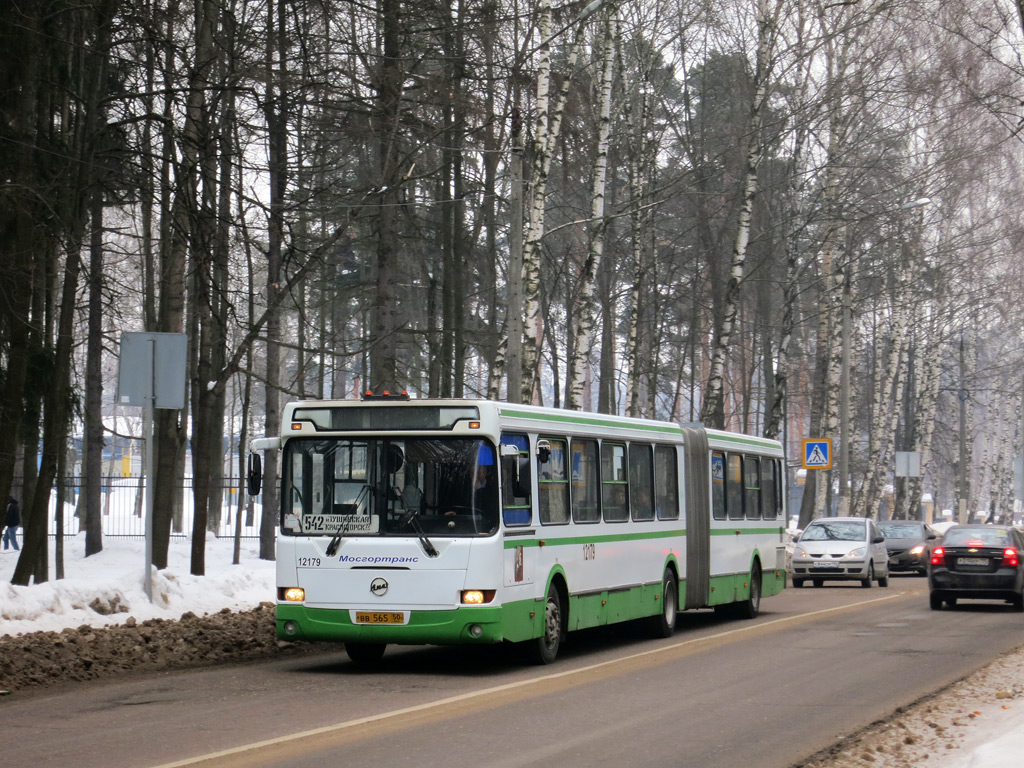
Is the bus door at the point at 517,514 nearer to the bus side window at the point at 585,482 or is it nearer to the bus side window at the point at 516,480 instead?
the bus side window at the point at 516,480

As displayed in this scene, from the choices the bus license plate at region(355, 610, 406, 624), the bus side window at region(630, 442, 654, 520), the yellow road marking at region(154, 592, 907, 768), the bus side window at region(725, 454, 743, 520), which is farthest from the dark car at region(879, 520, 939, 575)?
the bus license plate at region(355, 610, 406, 624)

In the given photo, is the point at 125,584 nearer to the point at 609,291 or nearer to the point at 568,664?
the point at 568,664

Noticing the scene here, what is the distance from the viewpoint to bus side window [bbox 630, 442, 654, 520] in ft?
58.7

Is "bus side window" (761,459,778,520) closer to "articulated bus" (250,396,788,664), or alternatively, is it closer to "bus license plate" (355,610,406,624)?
"articulated bus" (250,396,788,664)

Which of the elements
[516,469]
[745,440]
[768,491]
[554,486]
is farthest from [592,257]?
[516,469]

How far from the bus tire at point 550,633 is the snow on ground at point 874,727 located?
4.09 m

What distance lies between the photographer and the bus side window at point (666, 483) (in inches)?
740

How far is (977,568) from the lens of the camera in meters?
24.4

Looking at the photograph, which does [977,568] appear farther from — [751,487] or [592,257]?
[592,257]

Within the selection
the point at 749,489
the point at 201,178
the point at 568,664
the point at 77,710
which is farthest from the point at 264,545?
the point at 77,710

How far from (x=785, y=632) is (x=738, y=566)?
2809mm

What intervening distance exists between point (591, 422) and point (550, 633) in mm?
2635

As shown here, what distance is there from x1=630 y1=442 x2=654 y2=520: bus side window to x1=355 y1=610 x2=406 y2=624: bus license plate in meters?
4.78

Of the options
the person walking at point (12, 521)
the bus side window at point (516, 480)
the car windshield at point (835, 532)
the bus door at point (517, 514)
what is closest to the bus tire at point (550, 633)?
the bus door at point (517, 514)
